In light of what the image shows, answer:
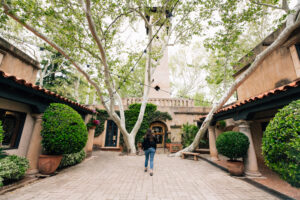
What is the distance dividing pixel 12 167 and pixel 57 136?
4.02 feet

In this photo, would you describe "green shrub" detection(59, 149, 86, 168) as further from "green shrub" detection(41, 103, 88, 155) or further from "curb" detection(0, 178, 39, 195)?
"curb" detection(0, 178, 39, 195)

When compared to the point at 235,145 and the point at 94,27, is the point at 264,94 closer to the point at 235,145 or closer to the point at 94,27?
the point at 235,145

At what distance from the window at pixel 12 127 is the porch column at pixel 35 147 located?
1.50 ft

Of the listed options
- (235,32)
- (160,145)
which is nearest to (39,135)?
(160,145)

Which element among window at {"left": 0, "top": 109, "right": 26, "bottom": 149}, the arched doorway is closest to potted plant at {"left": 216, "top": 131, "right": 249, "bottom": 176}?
the arched doorway

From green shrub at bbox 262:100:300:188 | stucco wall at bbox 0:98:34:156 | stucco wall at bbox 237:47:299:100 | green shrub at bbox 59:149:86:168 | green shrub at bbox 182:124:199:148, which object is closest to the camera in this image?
green shrub at bbox 262:100:300:188

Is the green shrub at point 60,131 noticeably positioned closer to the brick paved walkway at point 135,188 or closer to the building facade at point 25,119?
the building facade at point 25,119

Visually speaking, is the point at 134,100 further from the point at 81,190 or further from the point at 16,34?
the point at 16,34

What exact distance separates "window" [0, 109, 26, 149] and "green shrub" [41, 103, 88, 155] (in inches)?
40.6

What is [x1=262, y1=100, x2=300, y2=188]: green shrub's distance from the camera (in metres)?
2.20

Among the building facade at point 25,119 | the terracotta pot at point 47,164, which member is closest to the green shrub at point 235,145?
the terracotta pot at point 47,164

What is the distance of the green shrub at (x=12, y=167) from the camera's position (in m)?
3.32

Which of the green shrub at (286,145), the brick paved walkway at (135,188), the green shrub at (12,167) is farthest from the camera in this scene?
the green shrub at (12,167)

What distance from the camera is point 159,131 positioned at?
1219cm
